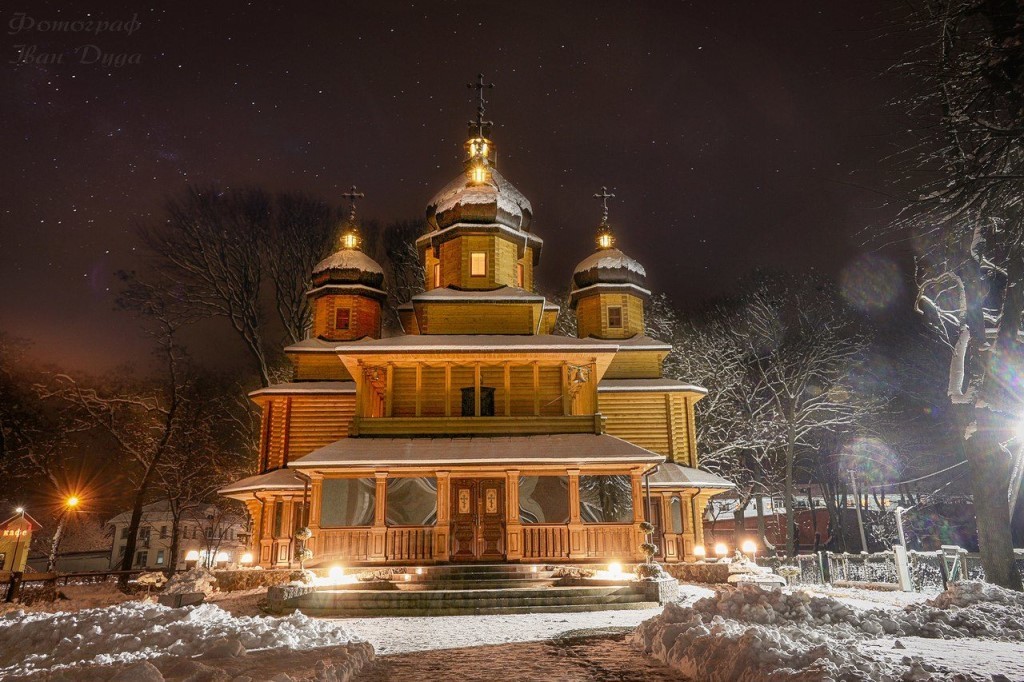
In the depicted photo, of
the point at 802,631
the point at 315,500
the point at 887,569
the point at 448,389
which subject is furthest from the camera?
the point at 448,389

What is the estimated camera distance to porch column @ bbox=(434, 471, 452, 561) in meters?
18.4

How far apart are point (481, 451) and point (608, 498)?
10.5 metres

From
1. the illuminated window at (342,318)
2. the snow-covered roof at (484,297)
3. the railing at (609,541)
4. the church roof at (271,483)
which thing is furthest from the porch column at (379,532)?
the illuminated window at (342,318)

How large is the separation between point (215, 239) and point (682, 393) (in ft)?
71.3

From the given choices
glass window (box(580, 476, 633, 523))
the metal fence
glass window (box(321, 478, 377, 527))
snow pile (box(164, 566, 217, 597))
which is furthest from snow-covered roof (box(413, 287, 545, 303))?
the metal fence

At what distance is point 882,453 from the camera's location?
33.7 meters

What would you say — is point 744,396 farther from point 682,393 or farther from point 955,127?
point 955,127

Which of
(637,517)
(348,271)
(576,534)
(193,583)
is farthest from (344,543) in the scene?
(348,271)

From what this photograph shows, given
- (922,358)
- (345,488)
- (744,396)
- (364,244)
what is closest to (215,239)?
(364,244)

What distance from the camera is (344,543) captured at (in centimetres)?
1841

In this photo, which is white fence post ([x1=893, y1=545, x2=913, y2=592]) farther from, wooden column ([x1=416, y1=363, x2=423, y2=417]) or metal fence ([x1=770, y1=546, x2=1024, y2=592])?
wooden column ([x1=416, y1=363, x2=423, y2=417])

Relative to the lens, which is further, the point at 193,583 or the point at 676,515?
the point at 676,515

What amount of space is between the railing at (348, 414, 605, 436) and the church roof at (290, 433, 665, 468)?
24 centimetres

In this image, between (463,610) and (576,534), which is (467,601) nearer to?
(463,610)
